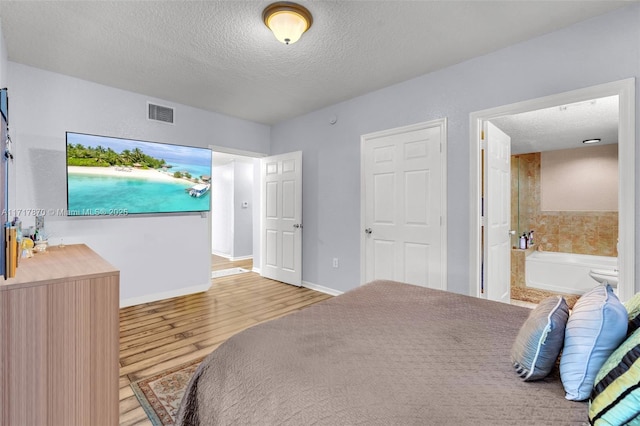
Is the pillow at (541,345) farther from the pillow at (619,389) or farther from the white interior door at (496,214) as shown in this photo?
the white interior door at (496,214)

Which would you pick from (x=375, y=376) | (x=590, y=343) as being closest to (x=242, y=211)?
(x=375, y=376)

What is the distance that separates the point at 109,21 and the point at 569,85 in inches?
139

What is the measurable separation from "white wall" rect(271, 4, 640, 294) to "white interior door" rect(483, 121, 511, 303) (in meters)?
0.18

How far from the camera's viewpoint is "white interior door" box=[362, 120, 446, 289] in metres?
3.10

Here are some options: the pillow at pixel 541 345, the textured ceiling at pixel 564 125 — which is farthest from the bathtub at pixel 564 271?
the pillow at pixel 541 345

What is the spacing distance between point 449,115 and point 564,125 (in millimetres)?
1780

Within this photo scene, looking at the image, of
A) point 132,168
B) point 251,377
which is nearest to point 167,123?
point 132,168

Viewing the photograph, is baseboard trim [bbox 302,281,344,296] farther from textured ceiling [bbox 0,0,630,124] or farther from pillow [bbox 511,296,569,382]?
pillow [bbox 511,296,569,382]

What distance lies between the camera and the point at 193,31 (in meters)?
2.37

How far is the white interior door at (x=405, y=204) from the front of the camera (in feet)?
10.2

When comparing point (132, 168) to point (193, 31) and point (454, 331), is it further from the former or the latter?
point (454, 331)

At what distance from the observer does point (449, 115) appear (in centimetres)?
300

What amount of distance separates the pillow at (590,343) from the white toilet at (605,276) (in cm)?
382

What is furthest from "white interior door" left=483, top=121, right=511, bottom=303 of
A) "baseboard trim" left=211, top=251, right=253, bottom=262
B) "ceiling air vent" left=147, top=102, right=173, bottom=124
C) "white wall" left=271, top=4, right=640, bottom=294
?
"baseboard trim" left=211, top=251, right=253, bottom=262
